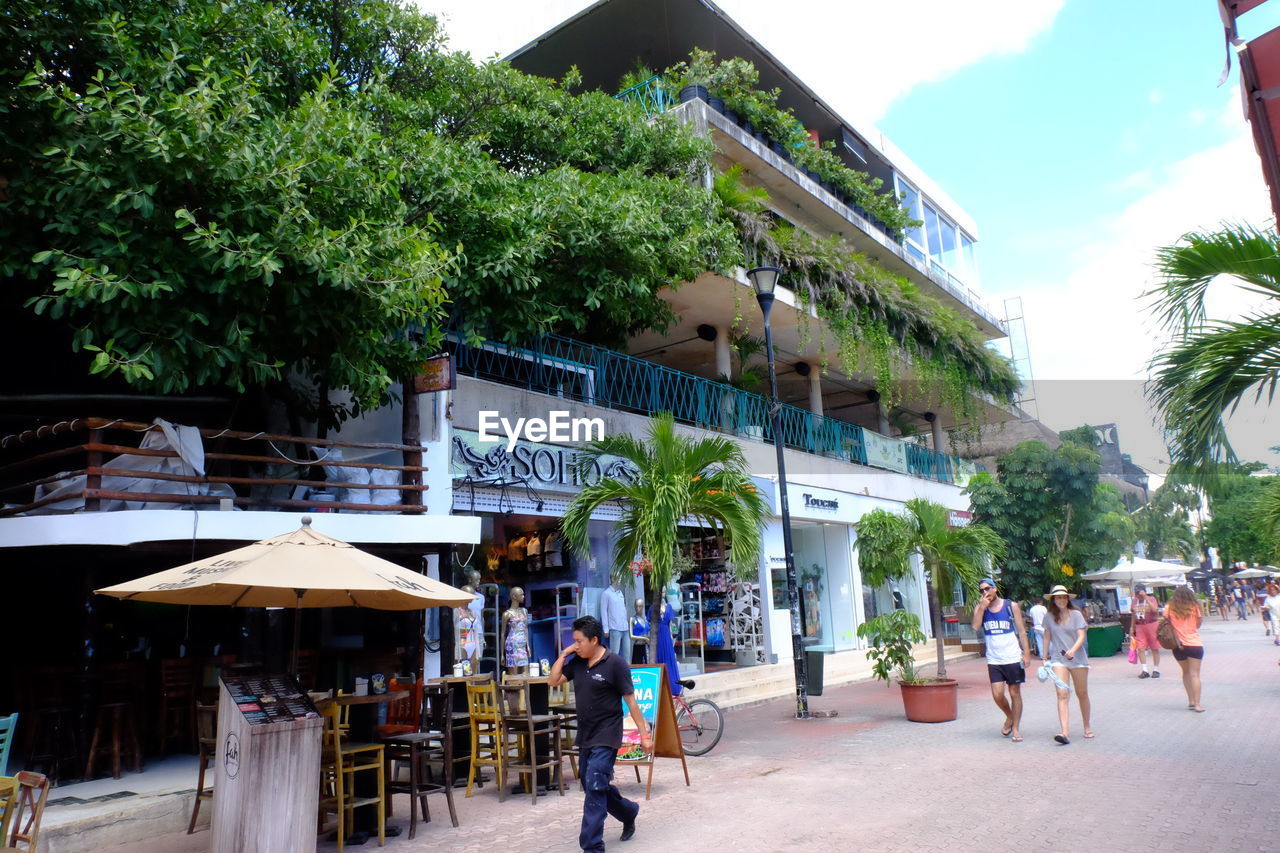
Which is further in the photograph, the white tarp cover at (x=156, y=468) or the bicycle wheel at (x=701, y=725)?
the bicycle wheel at (x=701, y=725)

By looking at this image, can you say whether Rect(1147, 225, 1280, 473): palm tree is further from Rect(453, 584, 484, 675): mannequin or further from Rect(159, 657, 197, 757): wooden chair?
Rect(159, 657, 197, 757): wooden chair

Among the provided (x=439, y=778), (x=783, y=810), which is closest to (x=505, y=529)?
(x=439, y=778)

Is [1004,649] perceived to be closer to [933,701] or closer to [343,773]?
[933,701]

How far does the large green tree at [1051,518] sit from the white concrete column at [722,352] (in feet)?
23.9

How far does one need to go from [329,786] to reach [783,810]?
360cm

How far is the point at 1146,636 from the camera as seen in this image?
1434 cm

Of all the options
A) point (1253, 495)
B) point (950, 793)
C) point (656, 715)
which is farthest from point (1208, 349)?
point (1253, 495)

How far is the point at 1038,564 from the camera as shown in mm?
19797

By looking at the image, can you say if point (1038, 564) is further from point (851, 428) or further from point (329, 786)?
point (329, 786)

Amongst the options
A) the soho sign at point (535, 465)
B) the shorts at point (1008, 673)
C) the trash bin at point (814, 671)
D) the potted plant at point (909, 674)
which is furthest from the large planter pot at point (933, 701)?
the soho sign at point (535, 465)

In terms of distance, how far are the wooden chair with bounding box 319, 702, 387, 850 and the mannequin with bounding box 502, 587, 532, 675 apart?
4988 millimetres

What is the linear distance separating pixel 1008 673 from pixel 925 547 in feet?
14.7

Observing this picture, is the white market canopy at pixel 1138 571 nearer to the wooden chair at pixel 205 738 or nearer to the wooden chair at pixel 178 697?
the wooden chair at pixel 178 697

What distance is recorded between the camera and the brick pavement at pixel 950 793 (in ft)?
18.6
